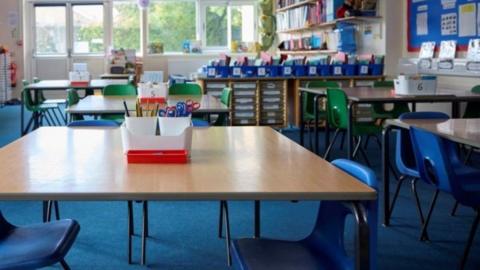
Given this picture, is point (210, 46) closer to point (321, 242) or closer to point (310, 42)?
point (310, 42)

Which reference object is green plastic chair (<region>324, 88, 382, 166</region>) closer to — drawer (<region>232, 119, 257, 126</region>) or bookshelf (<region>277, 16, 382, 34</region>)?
drawer (<region>232, 119, 257, 126</region>)

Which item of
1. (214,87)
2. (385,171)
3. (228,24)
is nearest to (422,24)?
(214,87)

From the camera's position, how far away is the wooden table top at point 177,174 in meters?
1.63

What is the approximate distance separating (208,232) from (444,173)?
4.71 feet

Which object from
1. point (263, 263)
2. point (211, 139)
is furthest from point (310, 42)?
point (263, 263)

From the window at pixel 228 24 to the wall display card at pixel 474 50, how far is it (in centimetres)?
739

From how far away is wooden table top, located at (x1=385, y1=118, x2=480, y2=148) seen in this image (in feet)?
9.00

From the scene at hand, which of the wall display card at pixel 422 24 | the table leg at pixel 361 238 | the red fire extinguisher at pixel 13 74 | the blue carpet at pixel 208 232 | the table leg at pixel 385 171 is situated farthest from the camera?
the red fire extinguisher at pixel 13 74

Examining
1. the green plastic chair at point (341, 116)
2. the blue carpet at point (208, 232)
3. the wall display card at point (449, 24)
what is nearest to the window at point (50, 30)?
the wall display card at point (449, 24)

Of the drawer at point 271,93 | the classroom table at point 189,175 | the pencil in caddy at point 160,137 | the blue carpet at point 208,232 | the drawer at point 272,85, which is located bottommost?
the blue carpet at point 208,232

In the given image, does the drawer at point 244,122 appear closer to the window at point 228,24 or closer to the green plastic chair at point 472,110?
the green plastic chair at point 472,110

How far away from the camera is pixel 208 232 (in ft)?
12.3

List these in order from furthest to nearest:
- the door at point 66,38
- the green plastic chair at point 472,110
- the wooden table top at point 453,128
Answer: the door at point 66,38
the green plastic chair at point 472,110
the wooden table top at point 453,128

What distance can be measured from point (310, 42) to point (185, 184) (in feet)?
28.3
